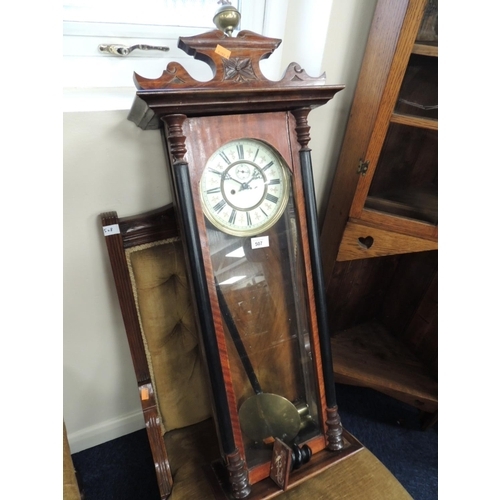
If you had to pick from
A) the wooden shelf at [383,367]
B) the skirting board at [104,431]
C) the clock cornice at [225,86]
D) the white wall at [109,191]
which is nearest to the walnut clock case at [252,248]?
the clock cornice at [225,86]

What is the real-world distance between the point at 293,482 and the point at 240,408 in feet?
0.67

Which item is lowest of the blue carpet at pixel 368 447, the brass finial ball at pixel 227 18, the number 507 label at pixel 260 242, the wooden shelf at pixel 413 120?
the blue carpet at pixel 368 447

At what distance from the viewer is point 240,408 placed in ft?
2.95

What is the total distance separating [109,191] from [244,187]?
353mm

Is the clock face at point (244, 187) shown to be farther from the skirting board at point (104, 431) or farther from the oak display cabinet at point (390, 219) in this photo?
the skirting board at point (104, 431)

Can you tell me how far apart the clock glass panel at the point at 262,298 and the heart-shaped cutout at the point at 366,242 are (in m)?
0.30

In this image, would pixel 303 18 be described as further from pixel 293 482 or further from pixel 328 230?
pixel 293 482

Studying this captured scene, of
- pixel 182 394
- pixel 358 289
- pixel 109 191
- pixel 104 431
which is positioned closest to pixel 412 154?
pixel 358 289

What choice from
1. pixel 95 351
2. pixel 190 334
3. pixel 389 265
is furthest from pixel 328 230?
pixel 95 351

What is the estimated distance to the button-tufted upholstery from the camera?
0.87m

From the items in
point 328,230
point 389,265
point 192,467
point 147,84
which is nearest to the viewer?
point 147,84

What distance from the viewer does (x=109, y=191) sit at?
2.96 feet

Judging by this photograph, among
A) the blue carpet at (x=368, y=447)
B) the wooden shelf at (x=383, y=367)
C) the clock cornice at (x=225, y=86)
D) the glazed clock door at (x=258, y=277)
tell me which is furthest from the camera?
the wooden shelf at (x=383, y=367)

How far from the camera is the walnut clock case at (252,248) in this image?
2.27ft
